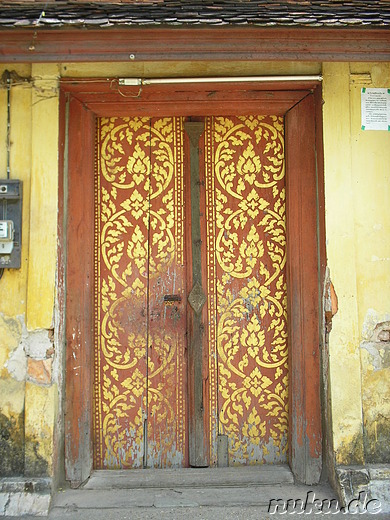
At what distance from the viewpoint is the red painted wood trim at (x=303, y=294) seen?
173 inches

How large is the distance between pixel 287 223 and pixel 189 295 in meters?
0.93

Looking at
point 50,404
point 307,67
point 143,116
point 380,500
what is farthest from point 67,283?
point 380,500

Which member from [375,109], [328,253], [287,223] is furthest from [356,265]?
[375,109]

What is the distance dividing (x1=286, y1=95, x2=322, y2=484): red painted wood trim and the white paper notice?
38 centimetres

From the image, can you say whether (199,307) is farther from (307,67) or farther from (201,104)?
(307,67)

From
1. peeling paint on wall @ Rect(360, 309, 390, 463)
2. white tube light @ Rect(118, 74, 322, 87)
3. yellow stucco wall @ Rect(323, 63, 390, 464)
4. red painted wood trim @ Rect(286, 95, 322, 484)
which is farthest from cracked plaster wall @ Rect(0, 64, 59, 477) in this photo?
peeling paint on wall @ Rect(360, 309, 390, 463)

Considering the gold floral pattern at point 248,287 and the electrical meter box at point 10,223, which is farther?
the gold floral pattern at point 248,287

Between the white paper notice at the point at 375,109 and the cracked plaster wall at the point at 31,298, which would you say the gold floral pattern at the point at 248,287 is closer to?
the white paper notice at the point at 375,109

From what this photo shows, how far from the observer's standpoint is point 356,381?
4.21m

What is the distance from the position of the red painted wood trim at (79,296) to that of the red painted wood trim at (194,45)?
2.06 ft

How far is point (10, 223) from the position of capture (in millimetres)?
4223

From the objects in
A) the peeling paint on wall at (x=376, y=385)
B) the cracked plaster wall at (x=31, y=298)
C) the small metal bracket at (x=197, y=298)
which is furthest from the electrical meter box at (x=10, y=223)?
the peeling paint on wall at (x=376, y=385)

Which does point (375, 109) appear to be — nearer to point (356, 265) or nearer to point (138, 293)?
point (356, 265)

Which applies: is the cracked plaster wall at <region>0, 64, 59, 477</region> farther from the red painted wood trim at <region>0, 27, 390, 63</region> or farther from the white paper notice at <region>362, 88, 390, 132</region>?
the white paper notice at <region>362, 88, 390, 132</region>
